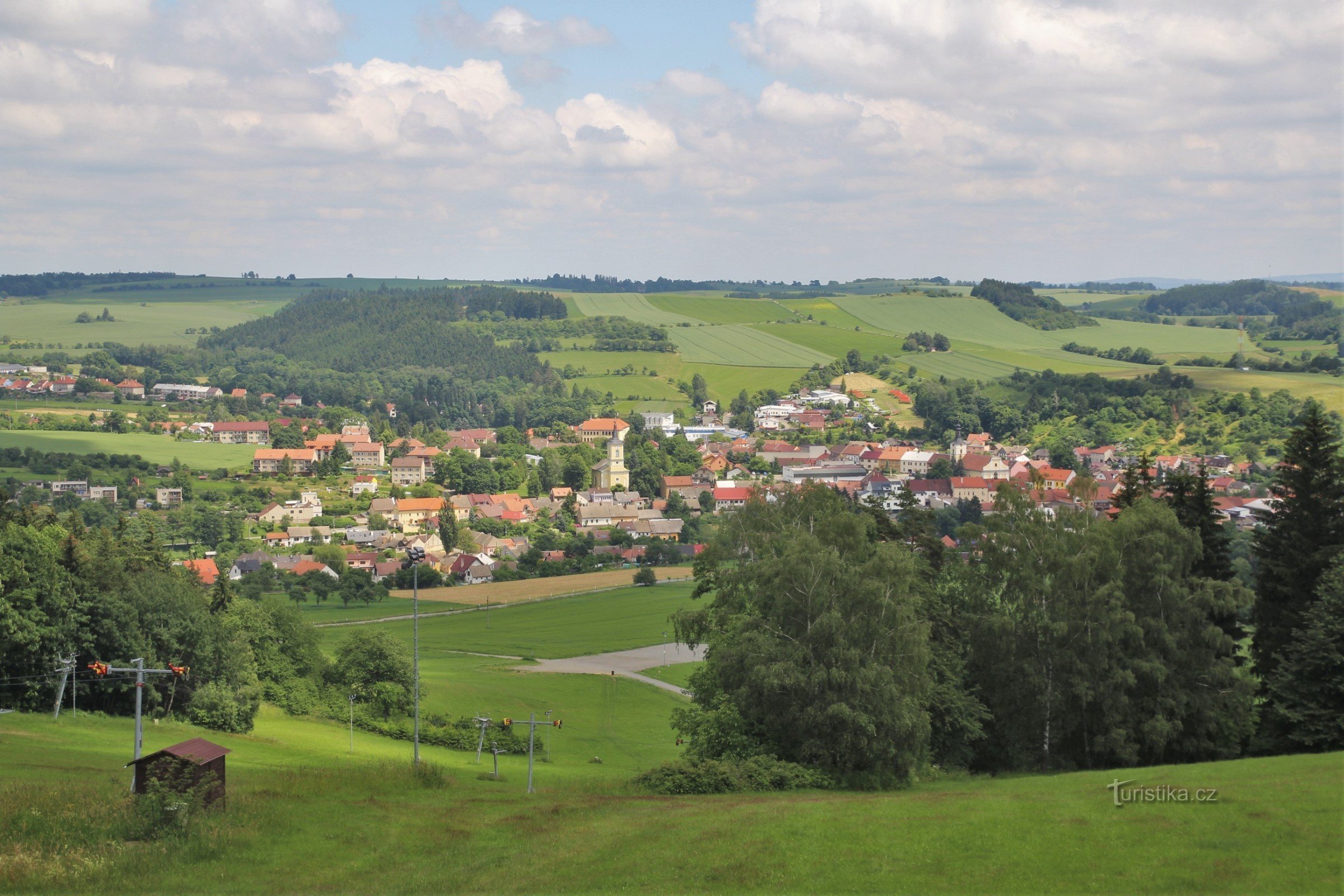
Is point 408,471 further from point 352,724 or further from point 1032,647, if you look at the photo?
point 1032,647

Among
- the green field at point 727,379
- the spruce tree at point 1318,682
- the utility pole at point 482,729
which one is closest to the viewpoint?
the spruce tree at point 1318,682

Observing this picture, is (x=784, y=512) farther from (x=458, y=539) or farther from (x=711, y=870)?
(x=458, y=539)

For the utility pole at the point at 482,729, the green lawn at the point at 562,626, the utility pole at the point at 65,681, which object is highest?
the utility pole at the point at 65,681

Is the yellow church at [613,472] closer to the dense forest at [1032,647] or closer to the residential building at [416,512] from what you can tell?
the residential building at [416,512]

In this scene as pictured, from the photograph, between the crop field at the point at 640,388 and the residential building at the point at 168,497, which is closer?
the residential building at the point at 168,497

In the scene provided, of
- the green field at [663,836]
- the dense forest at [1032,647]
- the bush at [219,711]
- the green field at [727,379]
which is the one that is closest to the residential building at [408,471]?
the green field at [727,379]

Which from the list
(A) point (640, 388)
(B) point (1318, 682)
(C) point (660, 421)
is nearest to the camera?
(B) point (1318, 682)

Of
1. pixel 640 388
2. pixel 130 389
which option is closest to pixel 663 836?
pixel 640 388

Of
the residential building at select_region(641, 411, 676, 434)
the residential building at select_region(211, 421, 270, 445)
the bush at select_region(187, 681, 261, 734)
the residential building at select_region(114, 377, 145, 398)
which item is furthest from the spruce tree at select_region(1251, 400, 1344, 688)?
the residential building at select_region(114, 377, 145, 398)
